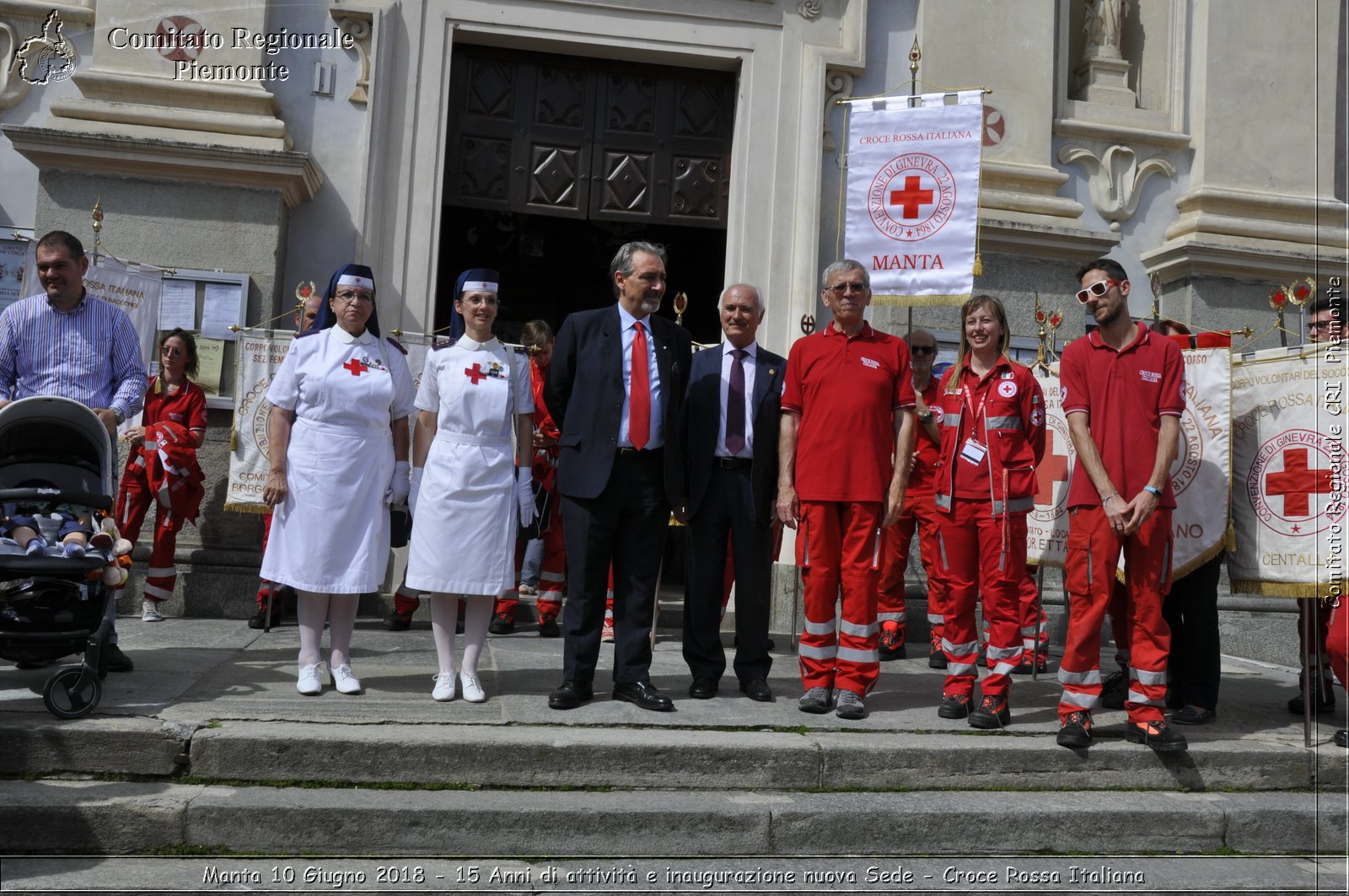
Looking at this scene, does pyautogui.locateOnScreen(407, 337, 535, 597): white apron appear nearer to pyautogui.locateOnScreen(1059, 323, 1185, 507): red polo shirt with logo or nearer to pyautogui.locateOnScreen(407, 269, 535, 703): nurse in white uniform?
pyautogui.locateOnScreen(407, 269, 535, 703): nurse in white uniform

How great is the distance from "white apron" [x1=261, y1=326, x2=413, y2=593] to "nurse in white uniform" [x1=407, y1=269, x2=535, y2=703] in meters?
0.22

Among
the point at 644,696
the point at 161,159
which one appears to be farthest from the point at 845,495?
the point at 161,159

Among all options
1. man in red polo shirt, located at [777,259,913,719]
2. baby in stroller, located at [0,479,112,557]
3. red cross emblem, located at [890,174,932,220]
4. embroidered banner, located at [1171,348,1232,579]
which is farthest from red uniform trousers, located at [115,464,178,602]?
embroidered banner, located at [1171,348,1232,579]

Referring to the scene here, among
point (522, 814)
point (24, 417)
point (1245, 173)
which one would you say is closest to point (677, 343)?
point (522, 814)

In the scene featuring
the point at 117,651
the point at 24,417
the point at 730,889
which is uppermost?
the point at 24,417

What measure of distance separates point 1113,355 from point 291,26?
6.61 m

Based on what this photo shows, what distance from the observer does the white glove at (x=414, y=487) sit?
582 cm

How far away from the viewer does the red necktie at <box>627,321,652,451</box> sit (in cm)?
578

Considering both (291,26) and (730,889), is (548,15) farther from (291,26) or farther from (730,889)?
(730,889)

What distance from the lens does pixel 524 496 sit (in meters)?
5.90

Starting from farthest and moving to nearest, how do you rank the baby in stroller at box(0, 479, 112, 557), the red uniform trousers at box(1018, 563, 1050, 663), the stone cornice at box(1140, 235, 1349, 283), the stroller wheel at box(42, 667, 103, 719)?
the stone cornice at box(1140, 235, 1349, 283) → the red uniform trousers at box(1018, 563, 1050, 663) → the baby in stroller at box(0, 479, 112, 557) → the stroller wheel at box(42, 667, 103, 719)

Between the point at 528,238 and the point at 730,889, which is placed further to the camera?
the point at 528,238

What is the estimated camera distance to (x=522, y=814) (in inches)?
175

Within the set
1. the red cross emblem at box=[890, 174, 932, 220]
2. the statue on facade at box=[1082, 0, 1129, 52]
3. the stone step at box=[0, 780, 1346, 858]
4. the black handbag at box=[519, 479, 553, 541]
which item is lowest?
the stone step at box=[0, 780, 1346, 858]
